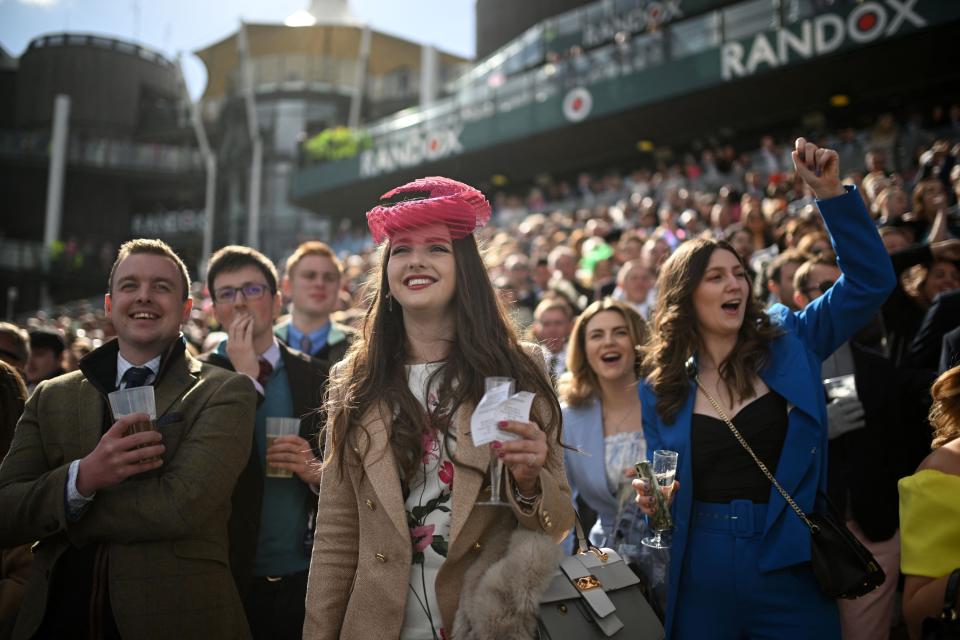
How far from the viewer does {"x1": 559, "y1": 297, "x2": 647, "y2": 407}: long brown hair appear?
4.63m

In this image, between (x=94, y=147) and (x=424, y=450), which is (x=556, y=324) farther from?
(x=94, y=147)

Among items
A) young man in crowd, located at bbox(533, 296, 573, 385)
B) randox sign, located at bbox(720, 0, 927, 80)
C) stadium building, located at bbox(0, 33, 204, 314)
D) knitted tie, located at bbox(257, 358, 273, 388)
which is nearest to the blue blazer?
knitted tie, located at bbox(257, 358, 273, 388)

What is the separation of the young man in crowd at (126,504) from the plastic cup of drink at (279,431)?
0.86 feet

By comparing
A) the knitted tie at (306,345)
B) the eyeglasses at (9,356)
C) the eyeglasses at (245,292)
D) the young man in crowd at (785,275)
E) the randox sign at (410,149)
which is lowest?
the eyeglasses at (9,356)

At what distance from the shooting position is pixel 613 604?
2.41m

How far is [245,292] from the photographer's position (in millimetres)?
4254

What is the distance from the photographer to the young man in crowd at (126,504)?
9.29 feet

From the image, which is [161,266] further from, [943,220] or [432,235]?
[943,220]

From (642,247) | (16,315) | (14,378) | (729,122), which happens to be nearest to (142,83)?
(16,315)

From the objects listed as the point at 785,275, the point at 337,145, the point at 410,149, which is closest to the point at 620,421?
the point at 785,275

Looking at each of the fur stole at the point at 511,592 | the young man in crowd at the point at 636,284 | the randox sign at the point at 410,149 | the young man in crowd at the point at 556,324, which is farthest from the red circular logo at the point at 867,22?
the fur stole at the point at 511,592

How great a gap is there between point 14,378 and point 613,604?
10.4 feet

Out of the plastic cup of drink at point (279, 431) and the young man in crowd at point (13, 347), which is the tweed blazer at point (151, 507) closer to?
the plastic cup of drink at point (279, 431)

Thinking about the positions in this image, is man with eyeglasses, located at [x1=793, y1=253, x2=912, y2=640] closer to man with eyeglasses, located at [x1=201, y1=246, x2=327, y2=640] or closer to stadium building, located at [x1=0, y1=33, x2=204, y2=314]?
man with eyeglasses, located at [x1=201, y1=246, x2=327, y2=640]
